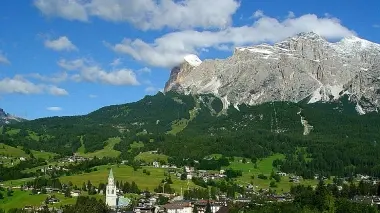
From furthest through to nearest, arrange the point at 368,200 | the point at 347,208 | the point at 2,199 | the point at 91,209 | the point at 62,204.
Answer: the point at 2,199 < the point at 62,204 < the point at 368,200 < the point at 91,209 < the point at 347,208

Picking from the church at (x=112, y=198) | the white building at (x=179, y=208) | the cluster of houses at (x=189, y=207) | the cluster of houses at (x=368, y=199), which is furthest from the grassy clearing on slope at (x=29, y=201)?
the cluster of houses at (x=368, y=199)

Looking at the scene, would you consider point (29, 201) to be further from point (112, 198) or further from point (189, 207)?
point (189, 207)

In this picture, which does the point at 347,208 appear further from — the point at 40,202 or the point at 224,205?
the point at 40,202

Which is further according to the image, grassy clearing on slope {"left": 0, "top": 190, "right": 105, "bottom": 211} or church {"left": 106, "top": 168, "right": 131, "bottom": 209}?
church {"left": 106, "top": 168, "right": 131, "bottom": 209}

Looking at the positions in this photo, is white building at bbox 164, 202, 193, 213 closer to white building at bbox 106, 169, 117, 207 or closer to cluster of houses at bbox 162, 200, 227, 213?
cluster of houses at bbox 162, 200, 227, 213

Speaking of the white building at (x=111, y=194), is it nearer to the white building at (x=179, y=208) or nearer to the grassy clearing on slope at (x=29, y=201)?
the grassy clearing on slope at (x=29, y=201)

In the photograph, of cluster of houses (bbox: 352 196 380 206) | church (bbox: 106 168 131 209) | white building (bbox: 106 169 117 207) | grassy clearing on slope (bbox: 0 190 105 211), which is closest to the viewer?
cluster of houses (bbox: 352 196 380 206)

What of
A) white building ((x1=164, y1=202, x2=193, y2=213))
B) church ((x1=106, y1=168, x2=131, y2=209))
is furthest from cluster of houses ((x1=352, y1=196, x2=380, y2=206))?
church ((x1=106, y1=168, x2=131, y2=209))

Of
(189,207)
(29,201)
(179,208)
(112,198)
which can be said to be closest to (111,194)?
(112,198)

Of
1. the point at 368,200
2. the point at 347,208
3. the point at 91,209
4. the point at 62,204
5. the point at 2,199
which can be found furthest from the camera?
the point at 2,199

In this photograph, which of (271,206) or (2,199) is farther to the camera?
(2,199)

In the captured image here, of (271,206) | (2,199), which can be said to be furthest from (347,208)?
(2,199)
